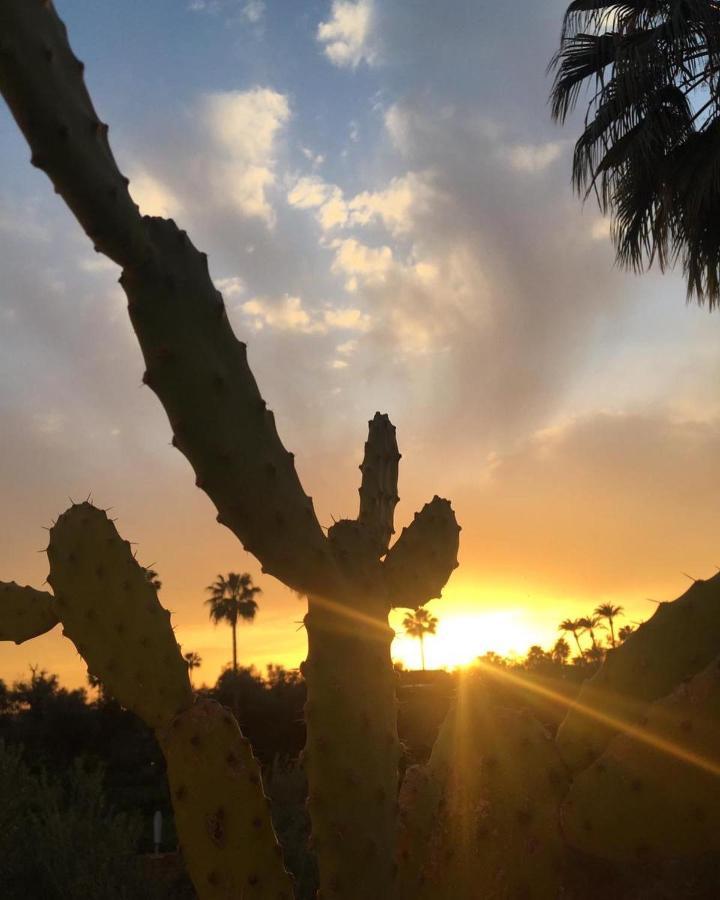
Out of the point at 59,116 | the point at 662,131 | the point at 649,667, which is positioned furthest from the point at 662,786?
the point at 662,131

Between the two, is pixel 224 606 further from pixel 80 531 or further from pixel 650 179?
pixel 80 531

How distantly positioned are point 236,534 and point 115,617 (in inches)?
57.8

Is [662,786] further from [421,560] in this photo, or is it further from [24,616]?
[24,616]

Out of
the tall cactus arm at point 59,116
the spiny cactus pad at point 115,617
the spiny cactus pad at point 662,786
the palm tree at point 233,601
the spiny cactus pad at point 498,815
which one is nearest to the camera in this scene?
the tall cactus arm at point 59,116

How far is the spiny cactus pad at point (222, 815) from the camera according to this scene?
105 inches

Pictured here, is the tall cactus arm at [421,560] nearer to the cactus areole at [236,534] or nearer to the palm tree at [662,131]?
the cactus areole at [236,534]

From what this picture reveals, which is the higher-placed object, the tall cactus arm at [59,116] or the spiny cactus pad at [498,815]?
the tall cactus arm at [59,116]

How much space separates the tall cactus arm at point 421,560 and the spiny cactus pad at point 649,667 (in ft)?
3.24

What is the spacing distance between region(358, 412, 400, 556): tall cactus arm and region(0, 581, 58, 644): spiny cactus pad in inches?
65.2

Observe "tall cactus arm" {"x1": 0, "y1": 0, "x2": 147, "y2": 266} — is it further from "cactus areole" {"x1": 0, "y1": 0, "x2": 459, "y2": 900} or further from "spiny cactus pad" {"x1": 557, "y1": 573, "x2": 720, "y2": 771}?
"spiny cactus pad" {"x1": 557, "y1": 573, "x2": 720, "y2": 771}

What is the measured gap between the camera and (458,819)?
78.3 inches

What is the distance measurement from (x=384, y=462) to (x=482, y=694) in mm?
1645

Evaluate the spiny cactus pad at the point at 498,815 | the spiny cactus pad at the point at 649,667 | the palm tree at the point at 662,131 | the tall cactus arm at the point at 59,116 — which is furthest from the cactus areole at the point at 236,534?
the palm tree at the point at 662,131

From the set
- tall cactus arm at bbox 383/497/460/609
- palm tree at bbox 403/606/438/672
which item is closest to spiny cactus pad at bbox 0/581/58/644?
tall cactus arm at bbox 383/497/460/609
